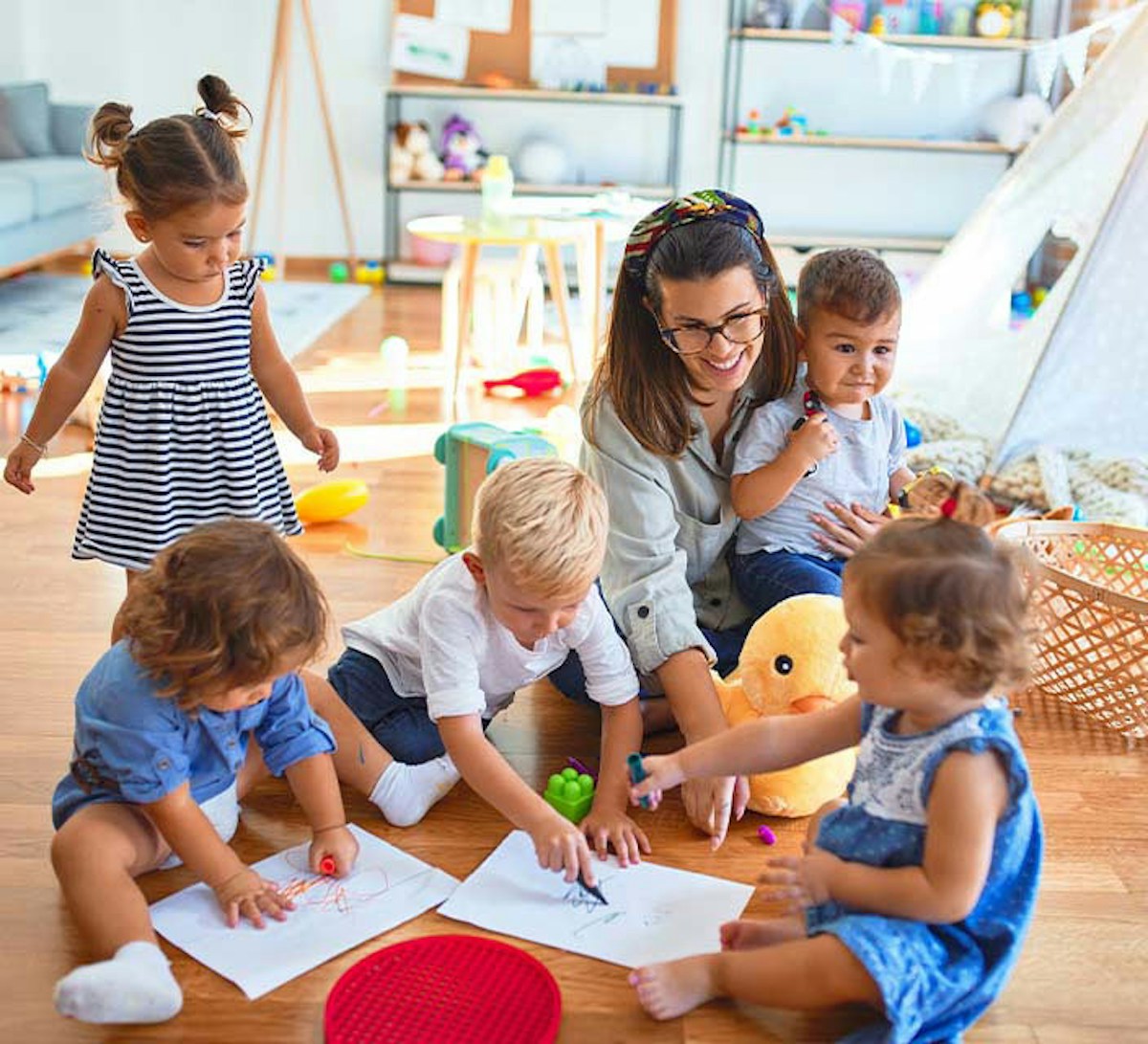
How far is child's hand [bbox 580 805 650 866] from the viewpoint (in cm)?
133

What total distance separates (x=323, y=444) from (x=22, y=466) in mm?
340

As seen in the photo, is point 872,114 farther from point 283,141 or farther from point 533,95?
point 283,141

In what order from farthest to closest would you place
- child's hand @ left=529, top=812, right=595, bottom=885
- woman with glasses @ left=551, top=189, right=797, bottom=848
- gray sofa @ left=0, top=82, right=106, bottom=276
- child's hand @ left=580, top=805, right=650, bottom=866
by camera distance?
gray sofa @ left=0, top=82, right=106, bottom=276, woman with glasses @ left=551, top=189, right=797, bottom=848, child's hand @ left=580, top=805, right=650, bottom=866, child's hand @ left=529, top=812, right=595, bottom=885

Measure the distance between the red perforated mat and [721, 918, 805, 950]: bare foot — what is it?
15 centimetres

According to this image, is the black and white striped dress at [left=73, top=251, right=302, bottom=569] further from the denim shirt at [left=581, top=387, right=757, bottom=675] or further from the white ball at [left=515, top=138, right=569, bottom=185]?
the white ball at [left=515, top=138, right=569, bottom=185]

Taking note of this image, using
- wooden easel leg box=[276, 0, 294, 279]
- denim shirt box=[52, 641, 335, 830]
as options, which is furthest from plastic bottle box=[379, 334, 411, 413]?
denim shirt box=[52, 641, 335, 830]

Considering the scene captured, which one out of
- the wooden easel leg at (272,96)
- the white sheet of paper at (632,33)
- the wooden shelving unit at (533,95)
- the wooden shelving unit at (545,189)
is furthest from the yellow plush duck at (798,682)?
the white sheet of paper at (632,33)

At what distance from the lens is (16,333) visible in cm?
362

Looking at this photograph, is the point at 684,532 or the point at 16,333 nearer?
the point at 684,532

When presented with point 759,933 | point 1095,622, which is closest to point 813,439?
point 1095,622

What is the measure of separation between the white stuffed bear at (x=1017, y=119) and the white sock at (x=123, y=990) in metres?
4.31

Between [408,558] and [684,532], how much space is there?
2.10 feet

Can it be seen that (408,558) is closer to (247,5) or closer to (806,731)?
(806,731)

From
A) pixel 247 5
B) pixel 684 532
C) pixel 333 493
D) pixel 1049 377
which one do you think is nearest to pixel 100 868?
pixel 684 532
